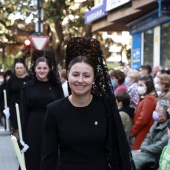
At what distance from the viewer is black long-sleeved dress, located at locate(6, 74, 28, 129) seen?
35.3ft

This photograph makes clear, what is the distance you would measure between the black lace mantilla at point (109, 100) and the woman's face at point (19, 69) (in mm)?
6227

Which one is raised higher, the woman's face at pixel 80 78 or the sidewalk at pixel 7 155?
the woman's face at pixel 80 78

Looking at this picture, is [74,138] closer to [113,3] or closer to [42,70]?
[42,70]

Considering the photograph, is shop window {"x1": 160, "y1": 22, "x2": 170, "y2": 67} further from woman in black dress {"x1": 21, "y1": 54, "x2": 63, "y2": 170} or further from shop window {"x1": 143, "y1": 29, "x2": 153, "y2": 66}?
woman in black dress {"x1": 21, "y1": 54, "x2": 63, "y2": 170}

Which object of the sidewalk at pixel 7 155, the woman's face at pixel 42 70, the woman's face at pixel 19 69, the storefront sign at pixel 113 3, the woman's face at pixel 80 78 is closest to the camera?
the woman's face at pixel 80 78

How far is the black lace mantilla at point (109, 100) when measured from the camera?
13.8ft

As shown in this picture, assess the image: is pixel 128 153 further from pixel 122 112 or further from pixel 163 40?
pixel 163 40

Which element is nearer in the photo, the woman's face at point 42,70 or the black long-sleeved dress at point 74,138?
the black long-sleeved dress at point 74,138

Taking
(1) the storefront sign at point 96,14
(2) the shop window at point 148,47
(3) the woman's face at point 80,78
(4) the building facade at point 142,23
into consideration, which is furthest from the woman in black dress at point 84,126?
(1) the storefront sign at point 96,14

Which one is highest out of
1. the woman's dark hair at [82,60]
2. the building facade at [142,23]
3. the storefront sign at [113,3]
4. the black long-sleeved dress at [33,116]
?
the storefront sign at [113,3]

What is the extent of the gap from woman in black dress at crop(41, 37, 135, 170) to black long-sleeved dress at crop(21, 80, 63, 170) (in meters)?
3.30

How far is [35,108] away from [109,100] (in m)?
3.40

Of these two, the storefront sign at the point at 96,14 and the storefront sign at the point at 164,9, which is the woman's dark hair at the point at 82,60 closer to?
the storefront sign at the point at 164,9

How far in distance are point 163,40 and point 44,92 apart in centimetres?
1095
